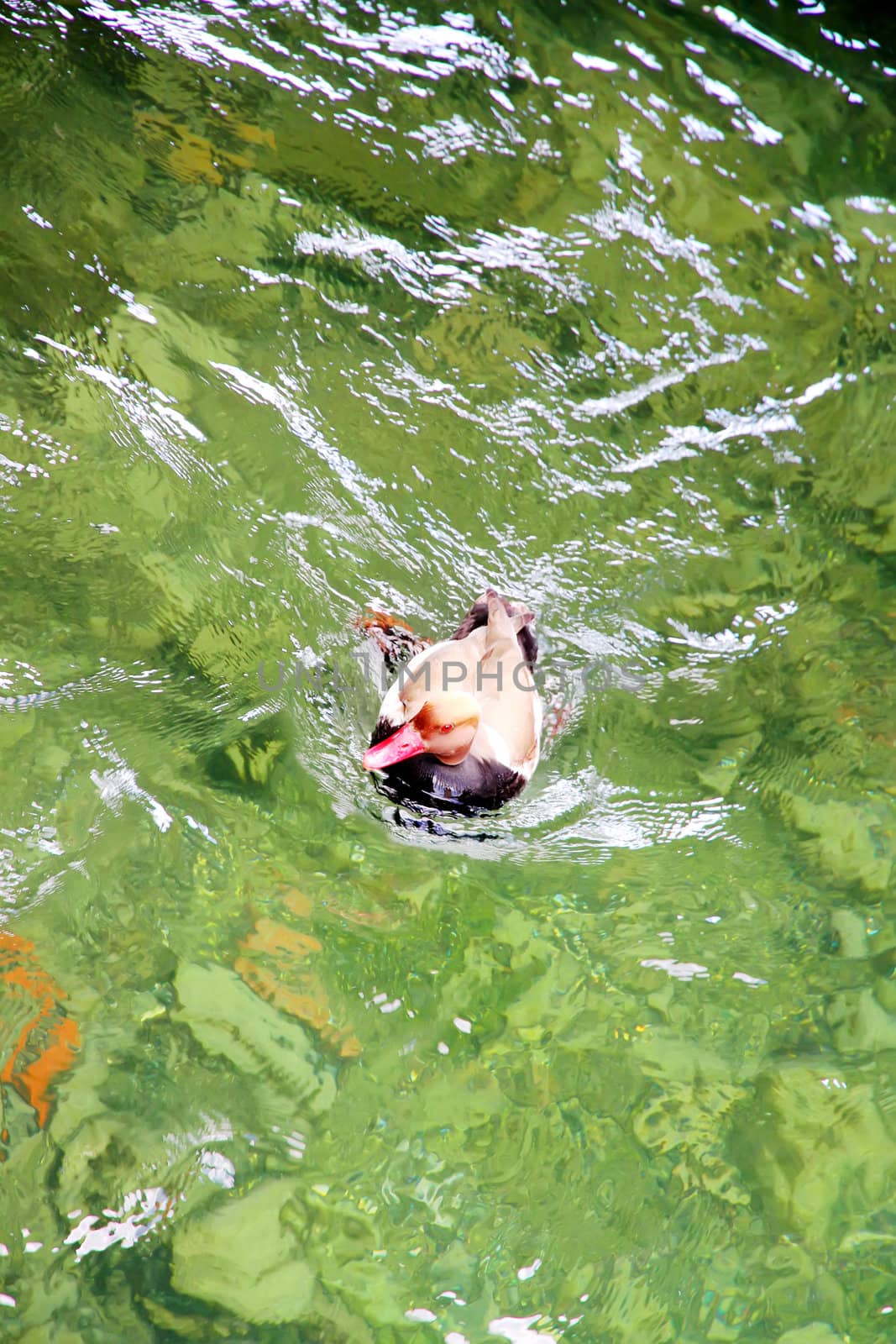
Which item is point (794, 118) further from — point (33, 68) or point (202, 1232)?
point (202, 1232)

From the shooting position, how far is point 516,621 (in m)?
4.01

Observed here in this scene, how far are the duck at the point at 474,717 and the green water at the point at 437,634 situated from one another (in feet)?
0.61

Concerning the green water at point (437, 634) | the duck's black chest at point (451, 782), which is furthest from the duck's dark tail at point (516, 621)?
the duck's black chest at point (451, 782)

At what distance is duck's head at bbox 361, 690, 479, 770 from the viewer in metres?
3.73

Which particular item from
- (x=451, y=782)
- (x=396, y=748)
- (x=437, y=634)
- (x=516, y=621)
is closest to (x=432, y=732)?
(x=396, y=748)

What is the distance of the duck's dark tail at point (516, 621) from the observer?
4.05 metres

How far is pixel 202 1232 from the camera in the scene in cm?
359

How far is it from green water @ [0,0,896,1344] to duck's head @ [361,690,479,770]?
433 millimetres

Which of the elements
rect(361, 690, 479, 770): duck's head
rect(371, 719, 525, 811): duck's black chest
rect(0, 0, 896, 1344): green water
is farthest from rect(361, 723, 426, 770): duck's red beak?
rect(0, 0, 896, 1344): green water

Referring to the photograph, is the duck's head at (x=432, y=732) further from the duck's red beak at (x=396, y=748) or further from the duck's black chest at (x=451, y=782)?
the duck's black chest at (x=451, y=782)

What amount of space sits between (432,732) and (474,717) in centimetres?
17

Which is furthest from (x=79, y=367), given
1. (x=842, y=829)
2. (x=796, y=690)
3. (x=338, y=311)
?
(x=842, y=829)

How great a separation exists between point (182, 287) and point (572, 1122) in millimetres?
3709

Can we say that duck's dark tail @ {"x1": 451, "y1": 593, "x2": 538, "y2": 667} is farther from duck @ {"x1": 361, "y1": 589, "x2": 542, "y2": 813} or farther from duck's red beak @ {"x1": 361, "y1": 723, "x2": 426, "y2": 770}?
duck's red beak @ {"x1": 361, "y1": 723, "x2": 426, "y2": 770}
